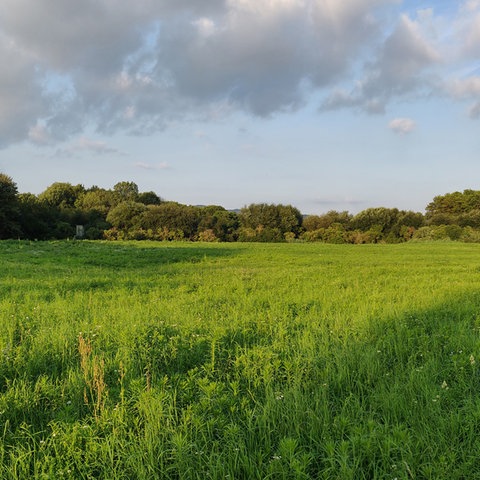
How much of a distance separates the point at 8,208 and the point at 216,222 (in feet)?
99.9

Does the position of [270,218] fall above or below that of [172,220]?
above

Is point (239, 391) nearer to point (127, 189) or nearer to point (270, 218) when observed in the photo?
point (270, 218)

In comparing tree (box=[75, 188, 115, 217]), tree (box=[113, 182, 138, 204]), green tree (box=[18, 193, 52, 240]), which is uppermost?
tree (box=[113, 182, 138, 204])

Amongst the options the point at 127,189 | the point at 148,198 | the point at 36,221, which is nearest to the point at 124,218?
the point at 36,221

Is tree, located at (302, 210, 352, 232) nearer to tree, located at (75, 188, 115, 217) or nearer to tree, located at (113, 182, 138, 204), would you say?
tree, located at (75, 188, 115, 217)

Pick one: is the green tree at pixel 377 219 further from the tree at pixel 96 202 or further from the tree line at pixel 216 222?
the tree at pixel 96 202

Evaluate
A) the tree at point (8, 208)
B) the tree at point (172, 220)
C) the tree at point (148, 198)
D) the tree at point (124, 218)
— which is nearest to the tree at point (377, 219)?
the tree at point (172, 220)

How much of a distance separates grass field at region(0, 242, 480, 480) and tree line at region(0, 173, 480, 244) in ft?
151

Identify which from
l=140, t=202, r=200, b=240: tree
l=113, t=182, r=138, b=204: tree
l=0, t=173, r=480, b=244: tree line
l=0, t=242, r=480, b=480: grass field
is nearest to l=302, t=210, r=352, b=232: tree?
l=0, t=173, r=480, b=244: tree line

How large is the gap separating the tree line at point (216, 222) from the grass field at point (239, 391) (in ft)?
151

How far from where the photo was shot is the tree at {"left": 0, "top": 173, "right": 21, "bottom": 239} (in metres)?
42.9

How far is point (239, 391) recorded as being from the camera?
3.58m

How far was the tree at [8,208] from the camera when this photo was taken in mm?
42875

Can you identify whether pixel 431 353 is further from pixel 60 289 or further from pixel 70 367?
pixel 60 289
